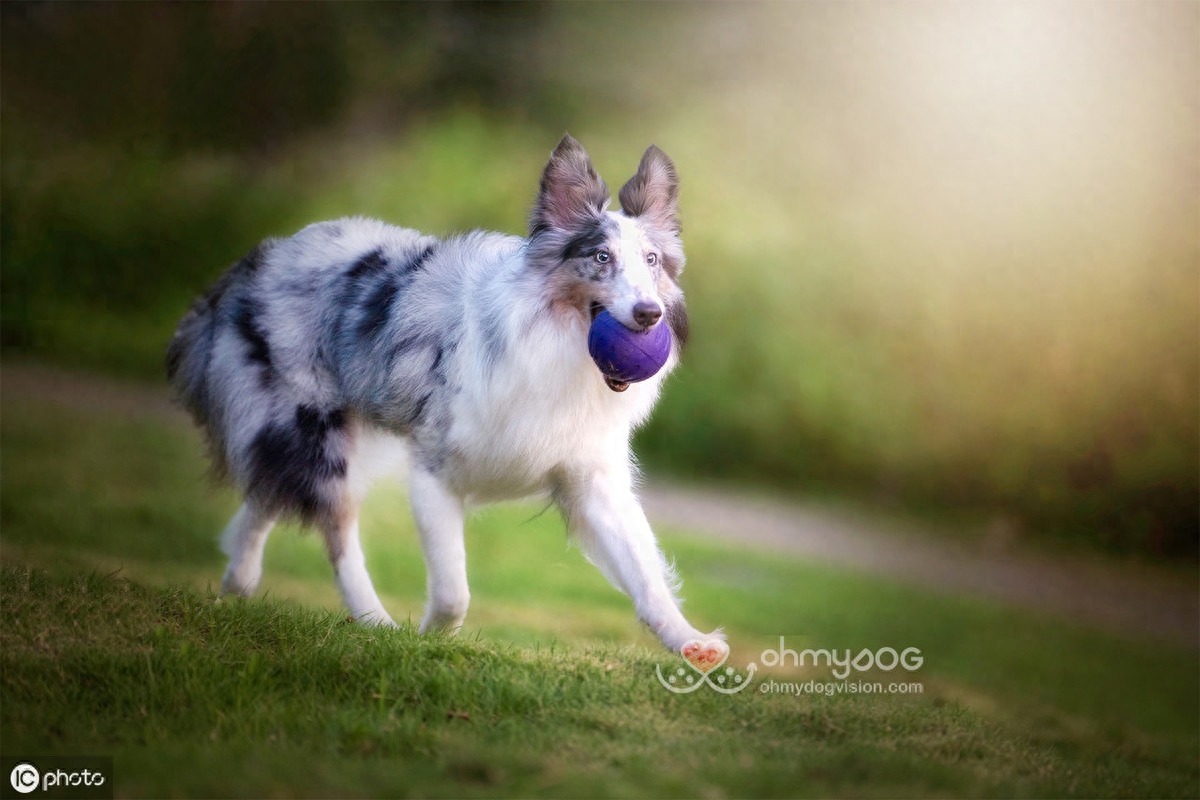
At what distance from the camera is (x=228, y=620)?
333cm

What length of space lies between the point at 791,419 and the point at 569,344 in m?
4.44

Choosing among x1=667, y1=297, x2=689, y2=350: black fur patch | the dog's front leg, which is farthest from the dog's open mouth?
the dog's front leg

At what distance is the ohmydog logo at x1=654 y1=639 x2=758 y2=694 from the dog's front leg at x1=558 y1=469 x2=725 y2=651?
0.08 feet

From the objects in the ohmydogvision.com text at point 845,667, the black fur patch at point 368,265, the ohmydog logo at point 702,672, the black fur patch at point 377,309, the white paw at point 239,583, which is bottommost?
the ohmydogvision.com text at point 845,667

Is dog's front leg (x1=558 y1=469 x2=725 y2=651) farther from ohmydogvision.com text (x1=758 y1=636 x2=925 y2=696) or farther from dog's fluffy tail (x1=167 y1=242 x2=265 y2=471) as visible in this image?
dog's fluffy tail (x1=167 y1=242 x2=265 y2=471)

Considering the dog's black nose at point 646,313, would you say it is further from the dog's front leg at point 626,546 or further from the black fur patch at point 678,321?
the dog's front leg at point 626,546

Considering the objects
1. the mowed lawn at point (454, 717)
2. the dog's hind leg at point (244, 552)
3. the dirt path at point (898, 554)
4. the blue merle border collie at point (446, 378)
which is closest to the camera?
the mowed lawn at point (454, 717)

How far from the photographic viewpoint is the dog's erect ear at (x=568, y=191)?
3.36 m

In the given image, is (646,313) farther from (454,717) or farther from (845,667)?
(845,667)

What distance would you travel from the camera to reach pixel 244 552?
4141 millimetres

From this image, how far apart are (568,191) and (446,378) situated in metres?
0.67

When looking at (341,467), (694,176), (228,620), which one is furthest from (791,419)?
(228,620)

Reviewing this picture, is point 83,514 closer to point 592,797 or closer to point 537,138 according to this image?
point 537,138

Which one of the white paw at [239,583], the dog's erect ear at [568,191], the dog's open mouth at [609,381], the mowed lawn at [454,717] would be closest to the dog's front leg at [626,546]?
the mowed lawn at [454,717]
